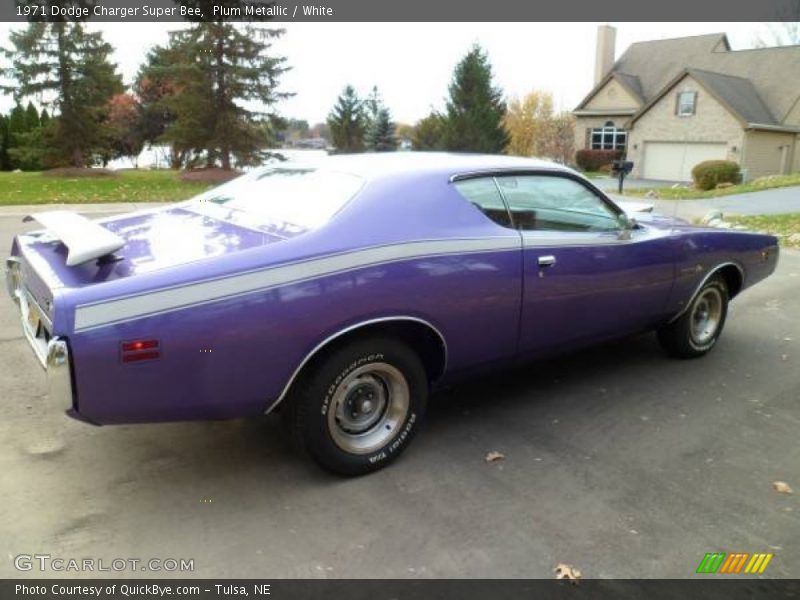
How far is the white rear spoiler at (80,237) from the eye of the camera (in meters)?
2.91

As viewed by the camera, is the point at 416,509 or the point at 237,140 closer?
the point at 416,509

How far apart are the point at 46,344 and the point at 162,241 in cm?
74

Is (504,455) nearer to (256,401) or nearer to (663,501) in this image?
(663,501)

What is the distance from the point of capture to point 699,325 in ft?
17.3

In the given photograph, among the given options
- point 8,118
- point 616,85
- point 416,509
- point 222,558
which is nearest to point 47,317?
point 222,558

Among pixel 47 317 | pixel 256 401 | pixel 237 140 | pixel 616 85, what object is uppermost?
pixel 616 85

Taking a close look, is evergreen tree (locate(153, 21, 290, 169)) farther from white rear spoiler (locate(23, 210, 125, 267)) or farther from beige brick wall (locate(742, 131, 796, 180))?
beige brick wall (locate(742, 131, 796, 180))

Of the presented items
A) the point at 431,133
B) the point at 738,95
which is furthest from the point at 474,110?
the point at 738,95

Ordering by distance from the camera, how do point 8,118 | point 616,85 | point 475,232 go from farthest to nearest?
point 616,85
point 8,118
point 475,232

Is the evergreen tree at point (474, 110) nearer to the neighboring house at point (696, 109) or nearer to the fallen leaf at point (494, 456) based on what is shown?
the neighboring house at point (696, 109)

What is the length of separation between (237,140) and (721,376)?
21935 mm

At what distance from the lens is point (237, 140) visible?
2431 cm

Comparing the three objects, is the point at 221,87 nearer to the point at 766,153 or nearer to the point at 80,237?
the point at 80,237

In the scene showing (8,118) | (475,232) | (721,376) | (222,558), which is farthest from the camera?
(8,118)
